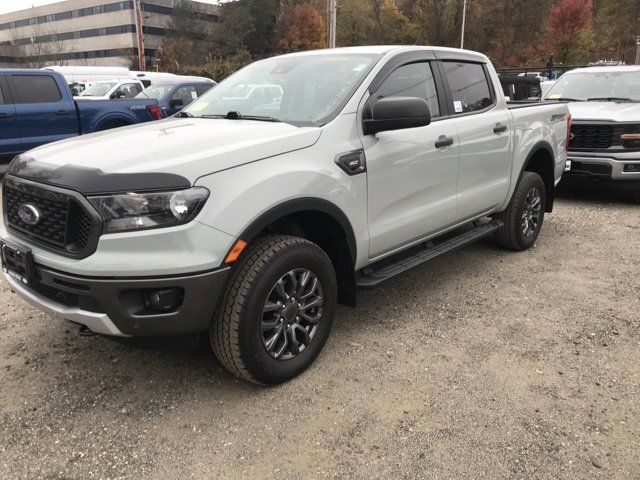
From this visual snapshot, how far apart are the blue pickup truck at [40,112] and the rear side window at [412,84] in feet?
23.5

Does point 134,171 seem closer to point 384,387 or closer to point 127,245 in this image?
point 127,245

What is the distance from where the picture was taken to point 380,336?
11.9 feet

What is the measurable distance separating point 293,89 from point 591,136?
534 centimetres

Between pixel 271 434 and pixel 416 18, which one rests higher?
pixel 416 18

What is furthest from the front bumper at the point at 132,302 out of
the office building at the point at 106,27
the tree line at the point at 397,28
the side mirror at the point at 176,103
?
the office building at the point at 106,27

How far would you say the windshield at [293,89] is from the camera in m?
3.34

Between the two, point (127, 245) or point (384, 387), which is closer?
point (127, 245)

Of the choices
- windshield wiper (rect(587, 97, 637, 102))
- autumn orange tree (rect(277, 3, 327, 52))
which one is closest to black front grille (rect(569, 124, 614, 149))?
windshield wiper (rect(587, 97, 637, 102))

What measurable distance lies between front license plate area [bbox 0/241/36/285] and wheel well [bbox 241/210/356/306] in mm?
1170

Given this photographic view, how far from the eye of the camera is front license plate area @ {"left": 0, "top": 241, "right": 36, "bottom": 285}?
2666 mm

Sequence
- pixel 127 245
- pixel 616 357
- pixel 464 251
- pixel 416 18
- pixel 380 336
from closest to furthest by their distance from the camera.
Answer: pixel 127 245 < pixel 616 357 < pixel 380 336 < pixel 464 251 < pixel 416 18

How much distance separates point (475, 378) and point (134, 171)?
2142 mm

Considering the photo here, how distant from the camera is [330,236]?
327 centimetres

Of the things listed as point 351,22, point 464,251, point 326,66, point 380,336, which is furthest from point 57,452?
point 351,22
